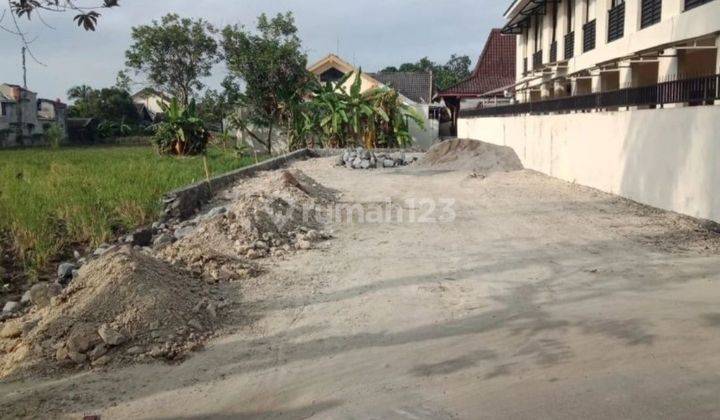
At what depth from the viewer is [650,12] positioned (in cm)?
1524

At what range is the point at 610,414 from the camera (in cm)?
347

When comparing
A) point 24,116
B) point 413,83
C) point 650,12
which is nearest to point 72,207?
point 650,12

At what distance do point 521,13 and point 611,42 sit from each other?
31.4 ft

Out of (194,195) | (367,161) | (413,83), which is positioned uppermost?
(413,83)

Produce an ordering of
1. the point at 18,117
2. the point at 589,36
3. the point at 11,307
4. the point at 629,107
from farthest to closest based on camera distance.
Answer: the point at 18,117
the point at 589,36
the point at 629,107
the point at 11,307

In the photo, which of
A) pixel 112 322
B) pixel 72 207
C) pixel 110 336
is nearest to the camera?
pixel 110 336

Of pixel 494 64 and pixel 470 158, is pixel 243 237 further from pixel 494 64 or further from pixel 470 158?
pixel 494 64

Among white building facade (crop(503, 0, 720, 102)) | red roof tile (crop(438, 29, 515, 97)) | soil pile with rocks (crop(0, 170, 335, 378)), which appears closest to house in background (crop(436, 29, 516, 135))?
red roof tile (crop(438, 29, 515, 97))

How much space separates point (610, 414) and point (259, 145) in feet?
89.5

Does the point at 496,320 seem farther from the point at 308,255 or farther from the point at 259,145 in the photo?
the point at 259,145

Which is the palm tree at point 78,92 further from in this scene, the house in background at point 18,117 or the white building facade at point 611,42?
the white building facade at point 611,42

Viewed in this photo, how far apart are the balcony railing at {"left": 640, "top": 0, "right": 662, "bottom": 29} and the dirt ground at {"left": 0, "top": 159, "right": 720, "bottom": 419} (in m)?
8.20

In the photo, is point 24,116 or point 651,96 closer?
point 651,96

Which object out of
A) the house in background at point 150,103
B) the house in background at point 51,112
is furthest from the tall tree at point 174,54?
the house in background at point 51,112
